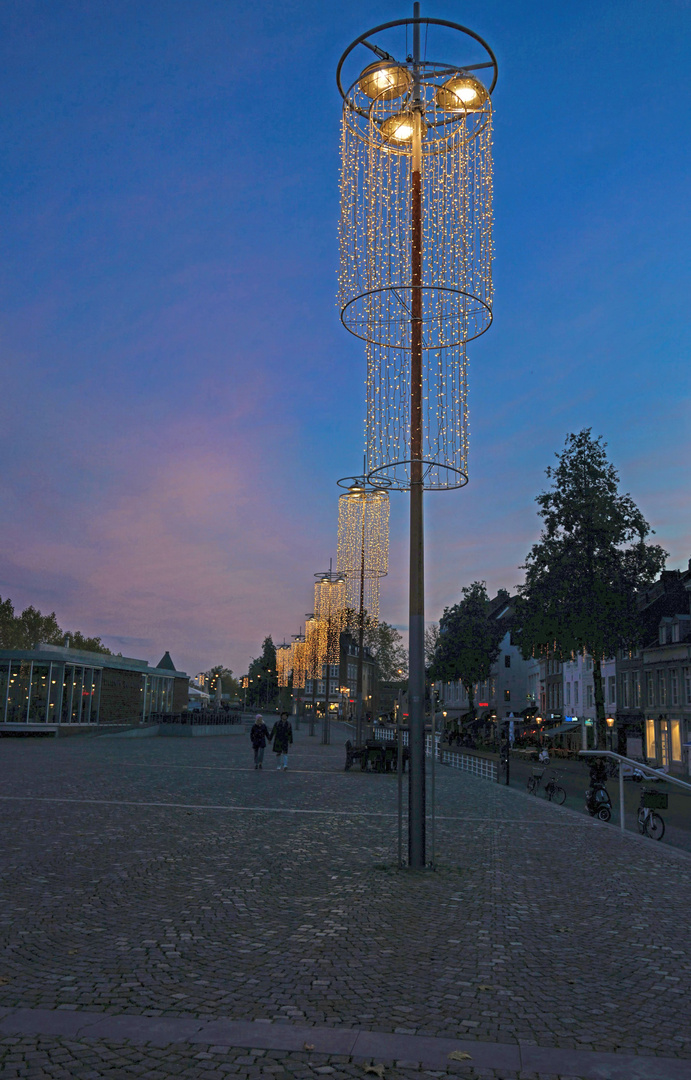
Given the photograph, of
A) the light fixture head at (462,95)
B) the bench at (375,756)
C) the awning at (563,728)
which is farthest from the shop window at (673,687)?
the light fixture head at (462,95)

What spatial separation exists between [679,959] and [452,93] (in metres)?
11.0

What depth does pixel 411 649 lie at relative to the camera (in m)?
11.6

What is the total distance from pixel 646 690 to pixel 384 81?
157ft

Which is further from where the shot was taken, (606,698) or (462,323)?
(606,698)

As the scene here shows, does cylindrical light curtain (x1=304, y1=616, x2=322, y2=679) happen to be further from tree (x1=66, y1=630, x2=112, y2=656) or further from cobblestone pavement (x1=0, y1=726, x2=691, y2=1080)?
tree (x1=66, y1=630, x2=112, y2=656)

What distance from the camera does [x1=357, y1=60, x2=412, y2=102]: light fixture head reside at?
12.3 m

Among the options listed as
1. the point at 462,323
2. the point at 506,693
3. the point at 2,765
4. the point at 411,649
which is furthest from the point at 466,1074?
the point at 506,693

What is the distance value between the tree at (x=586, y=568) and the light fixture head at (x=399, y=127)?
3459cm

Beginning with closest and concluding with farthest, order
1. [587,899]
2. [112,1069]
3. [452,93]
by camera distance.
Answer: [112,1069] → [587,899] → [452,93]

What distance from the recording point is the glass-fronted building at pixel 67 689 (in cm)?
4635

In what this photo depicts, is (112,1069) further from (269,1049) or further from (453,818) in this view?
(453,818)

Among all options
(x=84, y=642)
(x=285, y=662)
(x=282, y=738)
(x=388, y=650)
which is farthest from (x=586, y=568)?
(x=84, y=642)

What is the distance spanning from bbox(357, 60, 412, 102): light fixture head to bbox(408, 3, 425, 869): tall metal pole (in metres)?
0.18

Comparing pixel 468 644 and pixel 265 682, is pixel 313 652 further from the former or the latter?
pixel 265 682
